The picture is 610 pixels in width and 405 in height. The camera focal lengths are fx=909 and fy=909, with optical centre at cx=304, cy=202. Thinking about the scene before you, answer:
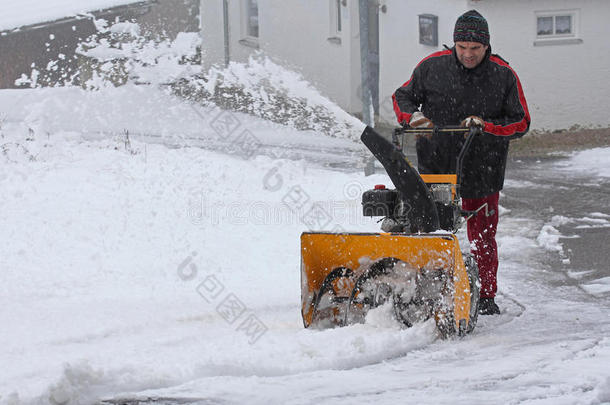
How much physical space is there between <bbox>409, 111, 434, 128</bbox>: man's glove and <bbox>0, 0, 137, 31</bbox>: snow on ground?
19030 mm

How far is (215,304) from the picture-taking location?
19.4 ft

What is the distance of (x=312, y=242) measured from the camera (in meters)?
5.34

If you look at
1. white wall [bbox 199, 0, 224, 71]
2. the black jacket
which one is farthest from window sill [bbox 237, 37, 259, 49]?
the black jacket

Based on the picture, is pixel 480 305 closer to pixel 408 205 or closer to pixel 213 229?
pixel 408 205

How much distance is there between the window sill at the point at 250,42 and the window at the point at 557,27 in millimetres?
8392

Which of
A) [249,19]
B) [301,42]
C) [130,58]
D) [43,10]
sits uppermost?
[43,10]

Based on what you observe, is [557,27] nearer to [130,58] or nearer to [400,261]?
[130,58]

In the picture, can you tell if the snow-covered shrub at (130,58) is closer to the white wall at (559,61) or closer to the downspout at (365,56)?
the white wall at (559,61)

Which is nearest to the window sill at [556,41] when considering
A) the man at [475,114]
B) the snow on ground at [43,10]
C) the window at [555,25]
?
the window at [555,25]

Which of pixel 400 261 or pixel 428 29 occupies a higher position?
pixel 428 29

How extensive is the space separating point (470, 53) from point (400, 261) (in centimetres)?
132

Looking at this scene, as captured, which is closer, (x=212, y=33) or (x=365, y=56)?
(x=365, y=56)

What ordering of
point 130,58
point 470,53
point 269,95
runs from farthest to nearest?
1. point 130,58
2. point 269,95
3. point 470,53

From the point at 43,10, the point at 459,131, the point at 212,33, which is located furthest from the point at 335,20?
the point at 459,131
